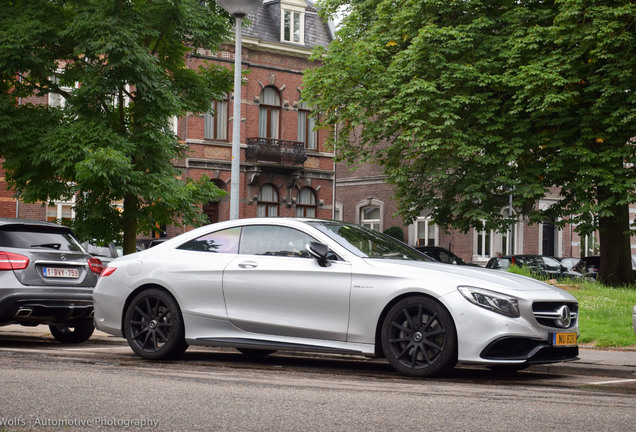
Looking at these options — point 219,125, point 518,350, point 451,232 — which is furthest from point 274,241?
point 451,232

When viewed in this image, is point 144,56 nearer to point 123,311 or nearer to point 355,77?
point 123,311

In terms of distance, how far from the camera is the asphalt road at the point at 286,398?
5441 millimetres

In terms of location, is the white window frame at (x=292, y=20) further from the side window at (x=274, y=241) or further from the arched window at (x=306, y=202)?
the side window at (x=274, y=241)

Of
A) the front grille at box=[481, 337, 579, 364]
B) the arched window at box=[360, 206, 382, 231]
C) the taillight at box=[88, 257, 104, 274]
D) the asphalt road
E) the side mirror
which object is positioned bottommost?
the asphalt road

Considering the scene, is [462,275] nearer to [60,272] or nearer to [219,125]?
[60,272]

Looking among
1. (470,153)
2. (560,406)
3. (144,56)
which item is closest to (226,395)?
(560,406)

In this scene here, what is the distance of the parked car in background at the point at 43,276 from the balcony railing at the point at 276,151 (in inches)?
1140

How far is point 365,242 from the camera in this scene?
912cm

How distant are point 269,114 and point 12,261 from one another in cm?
3148

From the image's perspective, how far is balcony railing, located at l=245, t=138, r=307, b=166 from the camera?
40.7 meters

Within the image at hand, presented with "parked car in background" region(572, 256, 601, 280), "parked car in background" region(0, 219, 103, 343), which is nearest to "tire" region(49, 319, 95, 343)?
"parked car in background" region(0, 219, 103, 343)

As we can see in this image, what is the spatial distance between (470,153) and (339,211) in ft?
98.0

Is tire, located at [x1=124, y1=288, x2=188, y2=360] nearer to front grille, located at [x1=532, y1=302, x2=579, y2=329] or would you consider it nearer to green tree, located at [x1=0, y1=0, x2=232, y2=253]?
front grille, located at [x1=532, y1=302, x2=579, y2=329]

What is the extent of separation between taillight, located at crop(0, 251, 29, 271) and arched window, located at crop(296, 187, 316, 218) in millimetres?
31552
